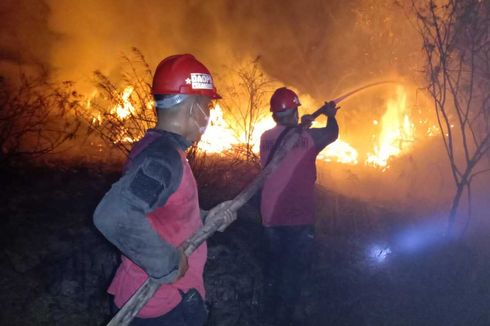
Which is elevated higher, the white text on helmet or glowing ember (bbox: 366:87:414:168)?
glowing ember (bbox: 366:87:414:168)

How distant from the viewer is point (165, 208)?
→ 220 centimetres

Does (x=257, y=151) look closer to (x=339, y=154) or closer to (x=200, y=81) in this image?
(x=339, y=154)

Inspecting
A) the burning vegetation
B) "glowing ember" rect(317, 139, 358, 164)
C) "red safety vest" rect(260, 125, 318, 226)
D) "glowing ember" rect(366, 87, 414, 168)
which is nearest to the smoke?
the burning vegetation

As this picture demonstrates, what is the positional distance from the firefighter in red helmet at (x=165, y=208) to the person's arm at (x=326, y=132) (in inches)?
81.9

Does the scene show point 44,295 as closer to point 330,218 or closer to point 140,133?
point 140,133

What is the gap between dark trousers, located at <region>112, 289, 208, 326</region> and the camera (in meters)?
2.34

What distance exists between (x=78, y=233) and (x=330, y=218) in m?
4.01

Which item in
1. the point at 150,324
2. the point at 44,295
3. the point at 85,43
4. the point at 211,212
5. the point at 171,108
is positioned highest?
the point at 85,43

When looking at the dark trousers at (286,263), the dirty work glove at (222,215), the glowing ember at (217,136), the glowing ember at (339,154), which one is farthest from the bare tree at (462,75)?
the dirty work glove at (222,215)

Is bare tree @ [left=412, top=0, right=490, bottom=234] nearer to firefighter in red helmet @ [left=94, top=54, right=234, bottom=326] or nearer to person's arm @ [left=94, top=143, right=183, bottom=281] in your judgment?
firefighter in red helmet @ [left=94, top=54, right=234, bottom=326]

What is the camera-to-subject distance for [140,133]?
6.49 metres

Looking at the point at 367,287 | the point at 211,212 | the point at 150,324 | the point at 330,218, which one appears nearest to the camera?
the point at 150,324

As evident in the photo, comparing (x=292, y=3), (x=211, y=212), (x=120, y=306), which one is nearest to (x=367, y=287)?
(x=211, y=212)

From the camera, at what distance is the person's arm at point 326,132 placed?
4.51m
